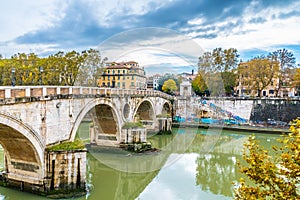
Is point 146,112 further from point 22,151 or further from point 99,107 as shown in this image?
point 22,151

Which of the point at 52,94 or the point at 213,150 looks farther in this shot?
the point at 213,150

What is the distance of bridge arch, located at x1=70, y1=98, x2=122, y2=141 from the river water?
63.3 inches

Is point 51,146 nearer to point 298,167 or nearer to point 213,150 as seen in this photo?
point 298,167

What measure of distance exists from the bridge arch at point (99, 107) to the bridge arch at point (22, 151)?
1895 millimetres

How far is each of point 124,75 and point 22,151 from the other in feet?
37.5

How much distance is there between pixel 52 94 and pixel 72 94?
52.6 inches

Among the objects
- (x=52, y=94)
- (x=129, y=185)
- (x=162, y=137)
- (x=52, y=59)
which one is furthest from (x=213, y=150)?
(x=52, y=59)

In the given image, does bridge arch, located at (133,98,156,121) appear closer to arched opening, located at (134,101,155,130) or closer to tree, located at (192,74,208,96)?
arched opening, located at (134,101,155,130)

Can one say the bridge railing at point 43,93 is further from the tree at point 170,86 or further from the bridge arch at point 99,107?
the tree at point 170,86

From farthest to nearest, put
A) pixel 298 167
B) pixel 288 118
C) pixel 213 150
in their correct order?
pixel 288 118, pixel 213 150, pixel 298 167

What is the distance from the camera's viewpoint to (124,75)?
19484 mm

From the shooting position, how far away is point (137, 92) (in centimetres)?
1847

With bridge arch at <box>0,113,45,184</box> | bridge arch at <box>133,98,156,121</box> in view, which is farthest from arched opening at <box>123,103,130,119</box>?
bridge arch at <box>0,113,45,184</box>

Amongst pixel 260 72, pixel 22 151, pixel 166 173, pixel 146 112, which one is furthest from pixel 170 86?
pixel 22 151
